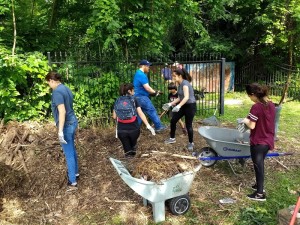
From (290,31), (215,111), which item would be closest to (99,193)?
(215,111)

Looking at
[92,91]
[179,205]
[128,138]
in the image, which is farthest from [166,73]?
[179,205]

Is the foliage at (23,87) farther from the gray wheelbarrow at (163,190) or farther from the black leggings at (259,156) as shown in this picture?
the black leggings at (259,156)

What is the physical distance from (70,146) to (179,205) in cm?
183

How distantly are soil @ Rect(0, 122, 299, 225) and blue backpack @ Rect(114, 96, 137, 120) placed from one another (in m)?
0.61

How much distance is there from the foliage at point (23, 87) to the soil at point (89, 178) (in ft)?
1.38

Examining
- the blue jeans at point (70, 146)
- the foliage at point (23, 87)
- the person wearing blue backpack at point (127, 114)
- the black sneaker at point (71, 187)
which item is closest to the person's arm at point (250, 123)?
the person wearing blue backpack at point (127, 114)

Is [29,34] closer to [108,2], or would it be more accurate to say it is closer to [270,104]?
[108,2]

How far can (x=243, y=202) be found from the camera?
14.2ft

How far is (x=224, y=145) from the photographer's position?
475 cm

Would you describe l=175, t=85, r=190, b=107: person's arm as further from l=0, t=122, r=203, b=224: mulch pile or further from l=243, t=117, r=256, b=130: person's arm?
l=243, t=117, r=256, b=130: person's arm

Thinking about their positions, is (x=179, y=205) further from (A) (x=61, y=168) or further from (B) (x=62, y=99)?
(A) (x=61, y=168)

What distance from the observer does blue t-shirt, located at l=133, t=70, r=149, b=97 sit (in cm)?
646

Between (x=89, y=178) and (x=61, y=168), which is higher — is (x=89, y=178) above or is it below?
below

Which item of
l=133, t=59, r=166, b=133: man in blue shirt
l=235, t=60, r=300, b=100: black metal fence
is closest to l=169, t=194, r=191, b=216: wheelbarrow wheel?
l=133, t=59, r=166, b=133: man in blue shirt
